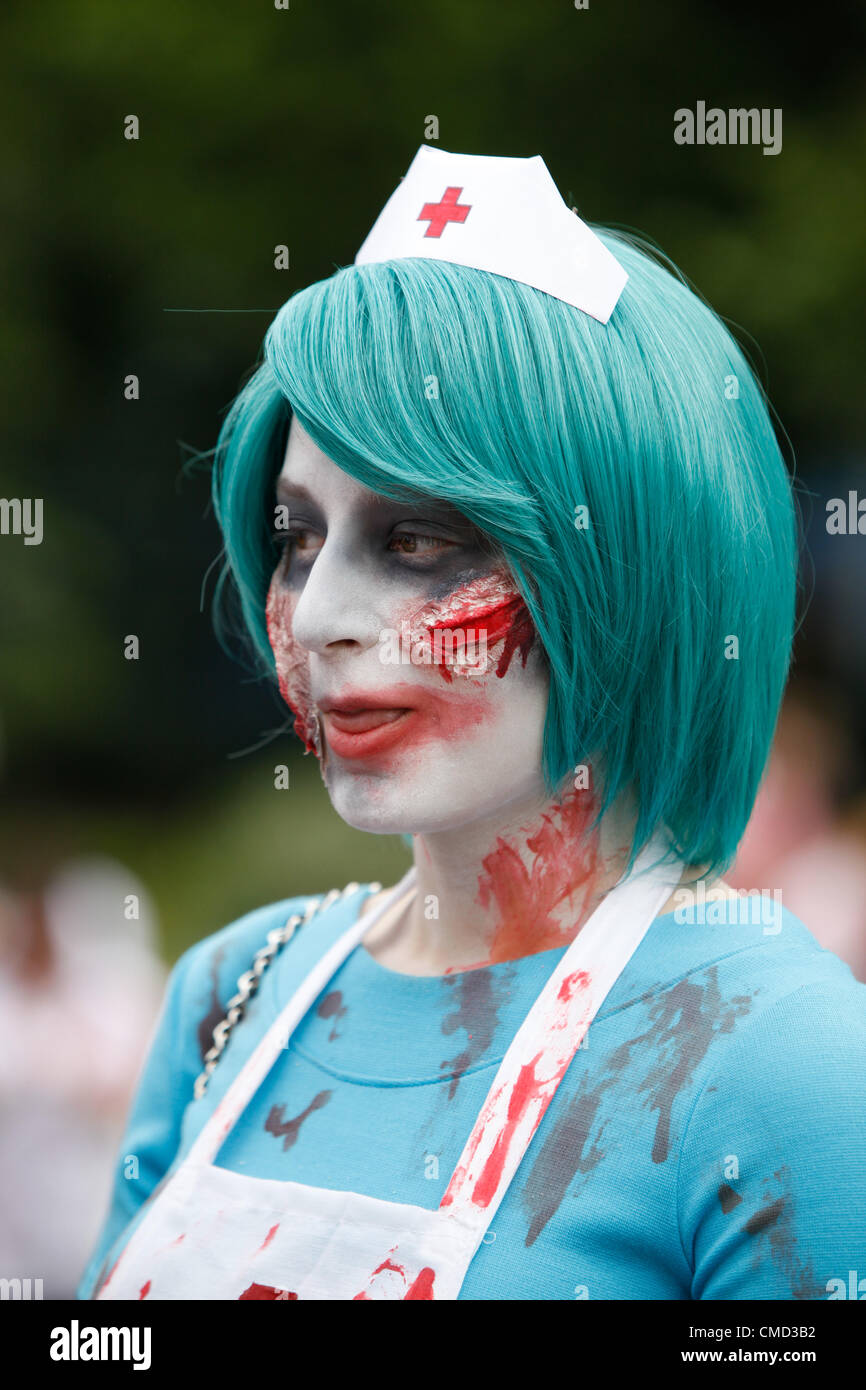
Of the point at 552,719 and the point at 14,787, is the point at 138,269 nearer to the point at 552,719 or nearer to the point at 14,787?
the point at 14,787

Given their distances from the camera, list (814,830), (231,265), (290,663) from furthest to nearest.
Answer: (231,265) → (814,830) → (290,663)

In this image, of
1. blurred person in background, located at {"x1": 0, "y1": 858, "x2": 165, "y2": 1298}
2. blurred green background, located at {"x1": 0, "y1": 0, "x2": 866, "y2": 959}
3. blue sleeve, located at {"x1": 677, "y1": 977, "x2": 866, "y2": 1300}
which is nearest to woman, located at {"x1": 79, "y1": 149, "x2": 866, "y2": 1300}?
blue sleeve, located at {"x1": 677, "y1": 977, "x2": 866, "y2": 1300}

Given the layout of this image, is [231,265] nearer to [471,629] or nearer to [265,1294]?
[471,629]

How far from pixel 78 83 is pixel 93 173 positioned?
222 mm

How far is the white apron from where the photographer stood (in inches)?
43.9

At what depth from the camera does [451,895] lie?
1362 millimetres

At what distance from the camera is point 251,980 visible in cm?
160

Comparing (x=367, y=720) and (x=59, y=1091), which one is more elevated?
(x=367, y=720)

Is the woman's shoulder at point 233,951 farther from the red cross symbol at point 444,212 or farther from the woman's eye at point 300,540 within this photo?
the red cross symbol at point 444,212

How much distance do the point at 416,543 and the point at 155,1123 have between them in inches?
36.4

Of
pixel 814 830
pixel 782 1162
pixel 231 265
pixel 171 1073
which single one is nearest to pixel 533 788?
pixel 782 1162

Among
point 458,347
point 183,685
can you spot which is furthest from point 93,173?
point 458,347

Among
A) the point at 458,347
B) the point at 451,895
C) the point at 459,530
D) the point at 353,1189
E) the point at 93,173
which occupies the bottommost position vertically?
the point at 353,1189

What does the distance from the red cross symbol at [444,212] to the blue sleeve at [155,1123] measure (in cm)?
104
